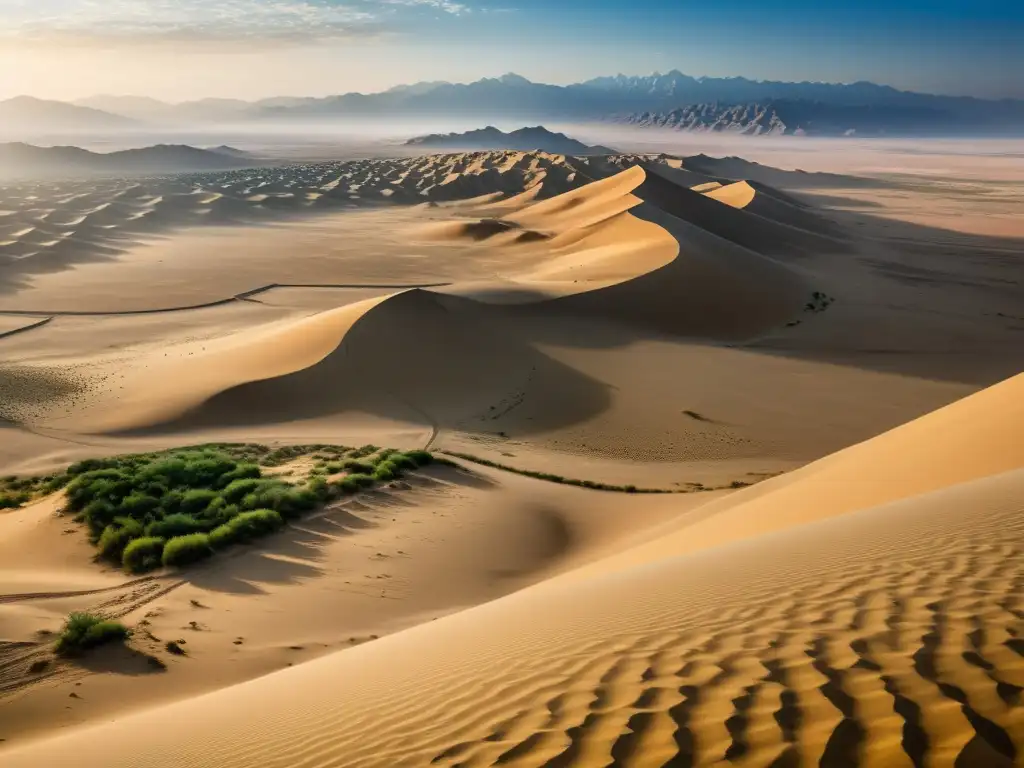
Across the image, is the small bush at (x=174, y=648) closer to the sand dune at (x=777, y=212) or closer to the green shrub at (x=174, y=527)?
the green shrub at (x=174, y=527)

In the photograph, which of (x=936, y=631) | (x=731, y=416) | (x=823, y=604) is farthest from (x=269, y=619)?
(x=731, y=416)

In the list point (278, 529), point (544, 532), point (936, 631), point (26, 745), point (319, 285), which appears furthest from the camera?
point (319, 285)

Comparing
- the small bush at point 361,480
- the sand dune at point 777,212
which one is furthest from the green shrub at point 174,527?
the sand dune at point 777,212

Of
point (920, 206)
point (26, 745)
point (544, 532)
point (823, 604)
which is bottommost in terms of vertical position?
point (544, 532)

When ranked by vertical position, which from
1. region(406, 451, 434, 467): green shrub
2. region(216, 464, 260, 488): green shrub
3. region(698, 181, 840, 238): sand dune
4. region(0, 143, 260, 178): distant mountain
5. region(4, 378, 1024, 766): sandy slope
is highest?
region(0, 143, 260, 178): distant mountain

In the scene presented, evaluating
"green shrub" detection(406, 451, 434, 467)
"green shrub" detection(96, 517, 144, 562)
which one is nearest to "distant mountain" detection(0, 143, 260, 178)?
"green shrub" detection(406, 451, 434, 467)

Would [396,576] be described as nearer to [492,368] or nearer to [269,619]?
[269,619]

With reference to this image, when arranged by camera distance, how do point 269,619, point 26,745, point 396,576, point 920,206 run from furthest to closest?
point 920,206 → point 396,576 → point 269,619 → point 26,745

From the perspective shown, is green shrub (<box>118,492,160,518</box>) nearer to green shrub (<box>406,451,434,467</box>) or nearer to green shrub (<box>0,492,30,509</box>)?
green shrub (<box>0,492,30,509</box>)
